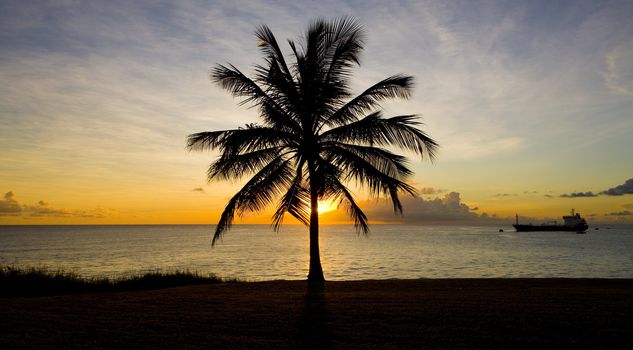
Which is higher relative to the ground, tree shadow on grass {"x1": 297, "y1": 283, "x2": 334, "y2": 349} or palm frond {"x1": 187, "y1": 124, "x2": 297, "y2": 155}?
palm frond {"x1": 187, "y1": 124, "x2": 297, "y2": 155}

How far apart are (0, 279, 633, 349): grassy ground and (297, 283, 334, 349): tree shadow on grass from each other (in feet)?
0.07

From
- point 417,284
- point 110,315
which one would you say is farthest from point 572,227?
point 110,315

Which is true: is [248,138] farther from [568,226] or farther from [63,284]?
[568,226]

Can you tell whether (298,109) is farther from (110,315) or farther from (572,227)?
(572,227)

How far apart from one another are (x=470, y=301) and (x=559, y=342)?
3.98m

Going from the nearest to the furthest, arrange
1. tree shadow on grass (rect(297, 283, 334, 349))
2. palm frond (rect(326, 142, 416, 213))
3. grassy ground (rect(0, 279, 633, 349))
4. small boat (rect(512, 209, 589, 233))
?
1. tree shadow on grass (rect(297, 283, 334, 349))
2. grassy ground (rect(0, 279, 633, 349))
3. palm frond (rect(326, 142, 416, 213))
4. small boat (rect(512, 209, 589, 233))

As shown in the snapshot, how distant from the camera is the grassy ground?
7340 millimetres

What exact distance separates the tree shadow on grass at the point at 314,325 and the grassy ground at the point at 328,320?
20 mm

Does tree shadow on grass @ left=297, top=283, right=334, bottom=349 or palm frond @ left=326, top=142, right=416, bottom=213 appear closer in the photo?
tree shadow on grass @ left=297, top=283, right=334, bottom=349

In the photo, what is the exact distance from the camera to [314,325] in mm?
8562

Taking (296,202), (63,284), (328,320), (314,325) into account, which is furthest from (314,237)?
(63,284)

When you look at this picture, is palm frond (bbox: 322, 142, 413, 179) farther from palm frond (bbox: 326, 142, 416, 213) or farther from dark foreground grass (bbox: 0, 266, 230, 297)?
dark foreground grass (bbox: 0, 266, 230, 297)

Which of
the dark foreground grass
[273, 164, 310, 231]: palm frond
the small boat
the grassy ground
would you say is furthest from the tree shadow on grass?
the small boat

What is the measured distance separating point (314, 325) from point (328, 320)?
0.58m
